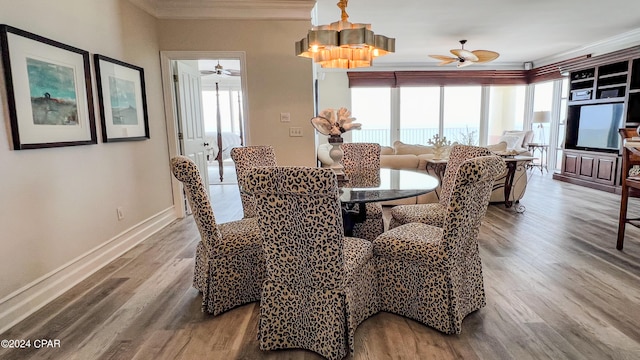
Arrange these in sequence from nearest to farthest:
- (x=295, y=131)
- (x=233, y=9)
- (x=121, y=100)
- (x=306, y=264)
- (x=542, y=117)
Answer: (x=306, y=264) < (x=121, y=100) < (x=233, y=9) < (x=295, y=131) < (x=542, y=117)

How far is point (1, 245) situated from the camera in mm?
1951

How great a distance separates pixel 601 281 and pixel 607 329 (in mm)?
688

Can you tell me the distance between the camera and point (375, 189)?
2186 millimetres

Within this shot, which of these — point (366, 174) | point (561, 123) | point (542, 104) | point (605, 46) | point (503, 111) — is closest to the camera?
point (366, 174)

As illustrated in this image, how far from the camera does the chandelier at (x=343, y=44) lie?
99.7 inches

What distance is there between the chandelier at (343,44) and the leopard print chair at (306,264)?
5.05ft

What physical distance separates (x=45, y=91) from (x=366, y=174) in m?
2.35

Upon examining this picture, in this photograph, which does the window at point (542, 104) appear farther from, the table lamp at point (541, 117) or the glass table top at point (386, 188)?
the glass table top at point (386, 188)

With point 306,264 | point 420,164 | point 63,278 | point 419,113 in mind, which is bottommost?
point 63,278

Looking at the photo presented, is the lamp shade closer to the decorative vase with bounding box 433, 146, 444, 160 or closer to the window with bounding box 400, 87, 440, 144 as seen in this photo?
the window with bounding box 400, 87, 440, 144

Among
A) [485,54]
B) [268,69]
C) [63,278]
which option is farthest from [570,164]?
[63,278]

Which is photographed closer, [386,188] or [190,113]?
[386,188]

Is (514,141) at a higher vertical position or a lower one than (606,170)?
higher

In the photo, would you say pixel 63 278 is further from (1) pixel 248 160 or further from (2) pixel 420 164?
(2) pixel 420 164
